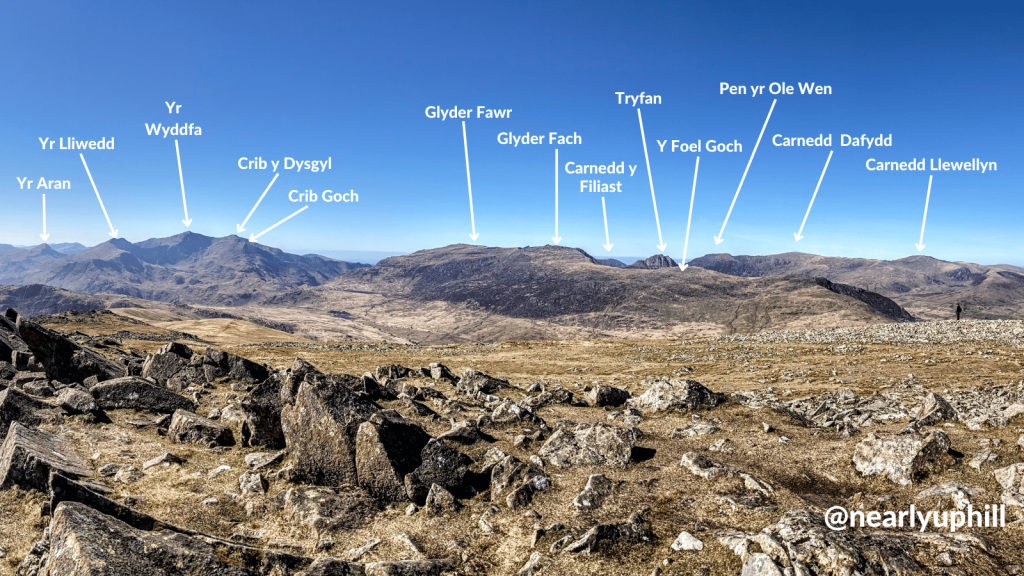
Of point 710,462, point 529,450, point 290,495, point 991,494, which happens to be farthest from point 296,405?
point 991,494

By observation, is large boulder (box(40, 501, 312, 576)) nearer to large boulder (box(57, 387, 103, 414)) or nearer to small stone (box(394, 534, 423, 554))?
small stone (box(394, 534, 423, 554))

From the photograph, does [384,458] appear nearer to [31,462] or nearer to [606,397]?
[31,462]

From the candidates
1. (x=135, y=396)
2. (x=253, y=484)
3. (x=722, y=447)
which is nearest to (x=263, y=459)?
(x=253, y=484)

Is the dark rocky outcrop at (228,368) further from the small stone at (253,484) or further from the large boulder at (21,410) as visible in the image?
the small stone at (253,484)

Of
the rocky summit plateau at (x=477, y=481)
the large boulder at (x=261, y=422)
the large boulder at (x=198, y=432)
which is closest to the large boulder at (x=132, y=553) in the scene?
the rocky summit plateau at (x=477, y=481)

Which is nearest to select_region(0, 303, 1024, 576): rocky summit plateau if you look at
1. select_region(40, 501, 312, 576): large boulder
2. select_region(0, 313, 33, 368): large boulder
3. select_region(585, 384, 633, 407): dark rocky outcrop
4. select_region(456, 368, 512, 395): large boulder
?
select_region(40, 501, 312, 576): large boulder

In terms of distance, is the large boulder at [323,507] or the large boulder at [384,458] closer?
the large boulder at [323,507]

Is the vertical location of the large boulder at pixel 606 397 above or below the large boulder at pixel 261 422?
below
